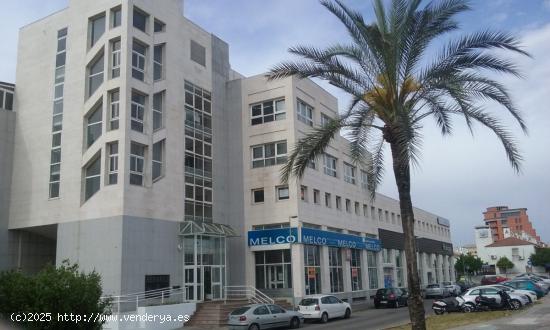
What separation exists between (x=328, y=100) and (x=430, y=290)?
63.3ft

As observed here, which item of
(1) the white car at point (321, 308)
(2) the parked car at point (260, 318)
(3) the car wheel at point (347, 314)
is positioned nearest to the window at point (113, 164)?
(2) the parked car at point (260, 318)

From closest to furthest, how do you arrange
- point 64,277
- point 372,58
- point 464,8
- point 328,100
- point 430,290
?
point 64,277 → point 464,8 → point 372,58 → point 328,100 → point 430,290

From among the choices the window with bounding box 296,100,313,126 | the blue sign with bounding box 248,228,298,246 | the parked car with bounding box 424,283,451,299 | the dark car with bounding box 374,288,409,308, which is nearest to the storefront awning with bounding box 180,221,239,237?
the blue sign with bounding box 248,228,298,246

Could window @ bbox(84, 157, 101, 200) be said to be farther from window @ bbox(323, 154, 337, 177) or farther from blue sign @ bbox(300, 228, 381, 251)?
window @ bbox(323, 154, 337, 177)

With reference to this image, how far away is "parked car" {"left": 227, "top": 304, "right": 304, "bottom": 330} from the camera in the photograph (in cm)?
2416

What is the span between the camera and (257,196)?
3834 centimetres

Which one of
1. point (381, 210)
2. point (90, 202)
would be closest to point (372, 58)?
point (90, 202)

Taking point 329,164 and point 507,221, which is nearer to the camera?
point 329,164

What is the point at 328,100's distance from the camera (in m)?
44.6

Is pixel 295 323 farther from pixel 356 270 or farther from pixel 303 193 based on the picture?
pixel 356 270

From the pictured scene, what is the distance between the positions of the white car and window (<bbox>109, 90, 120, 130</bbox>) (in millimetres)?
14736

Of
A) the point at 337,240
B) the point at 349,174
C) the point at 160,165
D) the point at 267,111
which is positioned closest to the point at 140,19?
the point at 160,165

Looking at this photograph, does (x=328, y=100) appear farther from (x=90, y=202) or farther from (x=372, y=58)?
(x=372, y=58)

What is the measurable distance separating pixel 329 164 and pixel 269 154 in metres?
7.02
